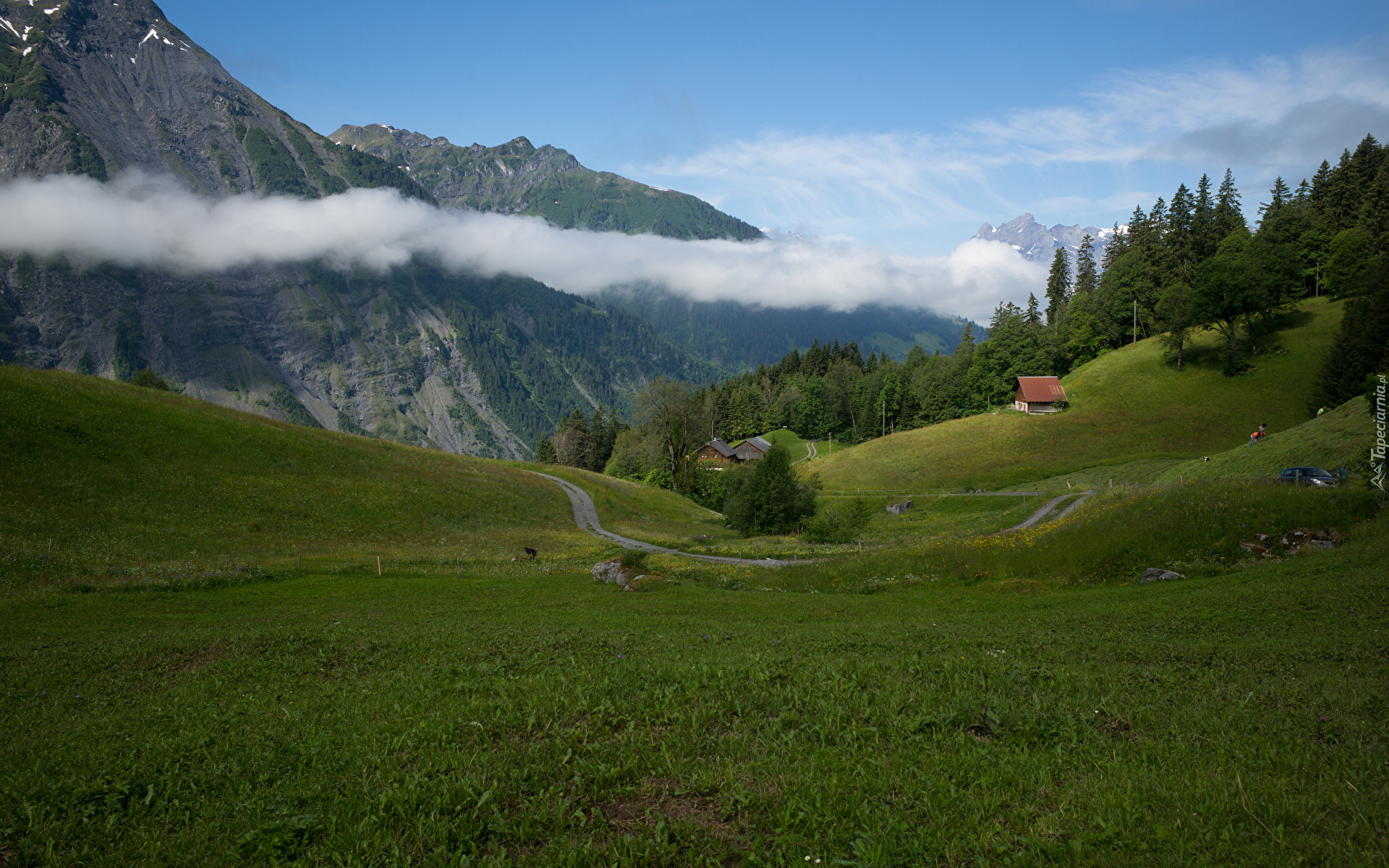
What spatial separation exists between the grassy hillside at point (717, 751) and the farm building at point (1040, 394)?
91744mm

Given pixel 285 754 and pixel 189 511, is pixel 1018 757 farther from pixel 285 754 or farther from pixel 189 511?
→ pixel 189 511

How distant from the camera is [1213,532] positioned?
90.6ft

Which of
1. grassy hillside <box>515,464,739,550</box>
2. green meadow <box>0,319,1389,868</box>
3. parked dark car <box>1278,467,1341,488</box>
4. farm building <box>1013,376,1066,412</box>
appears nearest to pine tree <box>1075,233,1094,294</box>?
farm building <box>1013,376,1066,412</box>

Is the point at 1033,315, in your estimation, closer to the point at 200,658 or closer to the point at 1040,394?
the point at 1040,394

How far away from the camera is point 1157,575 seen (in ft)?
81.5

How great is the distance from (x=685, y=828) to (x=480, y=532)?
55.3 metres

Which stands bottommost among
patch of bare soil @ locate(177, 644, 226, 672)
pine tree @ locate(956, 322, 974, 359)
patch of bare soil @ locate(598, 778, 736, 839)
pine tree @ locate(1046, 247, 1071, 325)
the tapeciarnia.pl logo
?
patch of bare soil @ locate(177, 644, 226, 672)

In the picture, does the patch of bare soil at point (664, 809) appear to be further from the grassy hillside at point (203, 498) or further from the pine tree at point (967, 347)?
the pine tree at point (967, 347)

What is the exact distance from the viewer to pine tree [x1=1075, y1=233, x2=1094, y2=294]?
12569 cm

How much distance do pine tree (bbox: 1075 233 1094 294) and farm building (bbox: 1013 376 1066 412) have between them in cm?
3355

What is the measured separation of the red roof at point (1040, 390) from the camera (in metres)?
97.6

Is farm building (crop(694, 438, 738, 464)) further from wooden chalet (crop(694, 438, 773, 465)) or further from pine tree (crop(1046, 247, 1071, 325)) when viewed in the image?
pine tree (crop(1046, 247, 1071, 325))

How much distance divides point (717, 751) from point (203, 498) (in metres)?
52.8

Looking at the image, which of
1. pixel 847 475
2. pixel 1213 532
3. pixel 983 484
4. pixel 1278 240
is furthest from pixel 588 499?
pixel 1278 240
